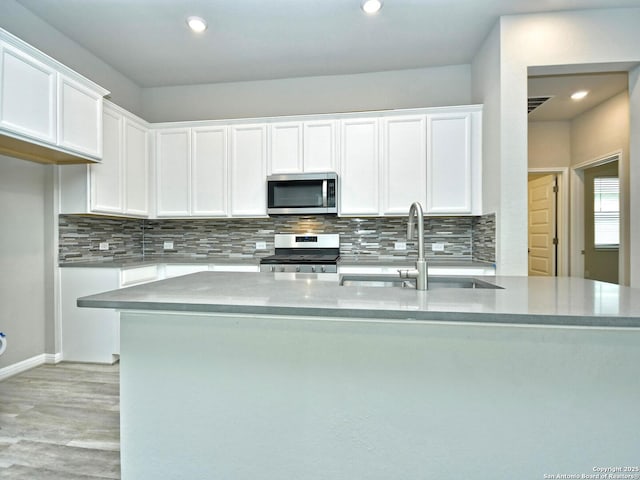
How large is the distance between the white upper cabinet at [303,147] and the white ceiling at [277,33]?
69 cm

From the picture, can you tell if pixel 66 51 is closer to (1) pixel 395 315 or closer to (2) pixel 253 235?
(2) pixel 253 235

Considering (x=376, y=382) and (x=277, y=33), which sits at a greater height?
(x=277, y=33)

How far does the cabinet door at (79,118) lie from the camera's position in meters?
2.60

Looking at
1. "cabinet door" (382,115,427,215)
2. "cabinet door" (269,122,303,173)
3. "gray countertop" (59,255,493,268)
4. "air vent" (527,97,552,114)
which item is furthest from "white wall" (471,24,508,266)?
"cabinet door" (269,122,303,173)

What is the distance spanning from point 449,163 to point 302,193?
4.88 feet

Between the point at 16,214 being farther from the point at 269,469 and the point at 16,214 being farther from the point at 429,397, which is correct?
the point at 429,397

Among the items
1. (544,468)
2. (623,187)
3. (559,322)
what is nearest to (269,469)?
(544,468)

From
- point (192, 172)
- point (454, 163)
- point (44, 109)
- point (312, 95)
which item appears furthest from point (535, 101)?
point (44, 109)

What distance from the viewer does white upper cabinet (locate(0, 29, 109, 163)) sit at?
86.4 inches

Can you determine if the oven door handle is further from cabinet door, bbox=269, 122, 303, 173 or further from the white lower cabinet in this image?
the white lower cabinet

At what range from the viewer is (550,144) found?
523 cm

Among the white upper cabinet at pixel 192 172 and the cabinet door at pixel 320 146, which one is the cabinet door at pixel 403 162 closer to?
the cabinet door at pixel 320 146

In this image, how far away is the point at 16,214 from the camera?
114 inches

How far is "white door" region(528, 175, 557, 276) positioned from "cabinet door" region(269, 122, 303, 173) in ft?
13.2
